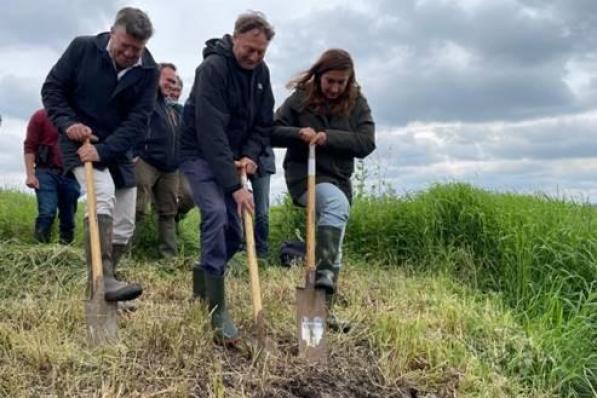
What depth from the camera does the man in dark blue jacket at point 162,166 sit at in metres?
6.64

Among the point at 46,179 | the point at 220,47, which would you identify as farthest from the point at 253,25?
the point at 46,179

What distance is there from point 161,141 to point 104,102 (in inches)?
77.3

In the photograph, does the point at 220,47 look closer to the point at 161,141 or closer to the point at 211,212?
the point at 211,212

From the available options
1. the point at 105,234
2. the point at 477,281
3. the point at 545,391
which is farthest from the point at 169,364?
the point at 477,281

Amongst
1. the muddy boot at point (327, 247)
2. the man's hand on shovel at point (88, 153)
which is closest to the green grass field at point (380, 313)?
the muddy boot at point (327, 247)

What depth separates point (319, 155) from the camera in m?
5.11

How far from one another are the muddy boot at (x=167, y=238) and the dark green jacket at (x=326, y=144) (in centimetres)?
204

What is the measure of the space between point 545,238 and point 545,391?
79.8 inches

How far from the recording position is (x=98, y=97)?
466cm

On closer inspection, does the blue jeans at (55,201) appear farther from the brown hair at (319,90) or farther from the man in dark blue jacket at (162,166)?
the brown hair at (319,90)

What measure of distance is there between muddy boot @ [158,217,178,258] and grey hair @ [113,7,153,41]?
2763 millimetres

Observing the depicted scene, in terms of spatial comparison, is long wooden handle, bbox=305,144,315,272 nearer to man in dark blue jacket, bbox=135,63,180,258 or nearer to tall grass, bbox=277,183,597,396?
tall grass, bbox=277,183,597,396

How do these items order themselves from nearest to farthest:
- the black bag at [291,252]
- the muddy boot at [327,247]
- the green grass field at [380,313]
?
the green grass field at [380,313], the muddy boot at [327,247], the black bag at [291,252]

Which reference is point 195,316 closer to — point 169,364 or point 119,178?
point 169,364
